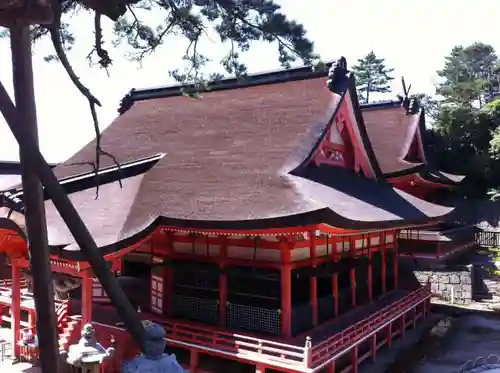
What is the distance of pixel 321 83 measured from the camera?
14359 mm

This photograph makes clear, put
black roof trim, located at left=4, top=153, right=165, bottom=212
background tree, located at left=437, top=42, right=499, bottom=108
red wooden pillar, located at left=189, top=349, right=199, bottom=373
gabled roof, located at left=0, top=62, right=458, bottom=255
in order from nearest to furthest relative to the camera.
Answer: gabled roof, located at left=0, top=62, right=458, bottom=255, red wooden pillar, located at left=189, top=349, right=199, bottom=373, black roof trim, located at left=4, top=153, right=165, bottom=212, background tree, located at left=437, top=42, right=499, bottom=108

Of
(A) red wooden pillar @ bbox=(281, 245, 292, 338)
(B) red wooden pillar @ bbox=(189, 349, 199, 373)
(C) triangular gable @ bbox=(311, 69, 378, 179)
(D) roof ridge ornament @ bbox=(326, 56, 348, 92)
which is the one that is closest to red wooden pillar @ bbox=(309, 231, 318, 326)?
(A) red wooden pillar @ bbox=(281, 245, 292, 338)

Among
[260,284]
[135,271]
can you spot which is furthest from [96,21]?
[135,271]

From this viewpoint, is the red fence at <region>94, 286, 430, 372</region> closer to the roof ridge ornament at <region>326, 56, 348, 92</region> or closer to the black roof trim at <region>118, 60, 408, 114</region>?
the black roof trim at <region>118, 60, 408, 114</region>

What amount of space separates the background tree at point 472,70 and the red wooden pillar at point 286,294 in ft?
121

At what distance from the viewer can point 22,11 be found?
10.9 feet

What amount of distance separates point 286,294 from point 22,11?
7928 millimetres

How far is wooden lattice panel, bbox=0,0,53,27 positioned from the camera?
332 centimetres

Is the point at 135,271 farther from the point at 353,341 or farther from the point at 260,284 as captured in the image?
the point at 353,341

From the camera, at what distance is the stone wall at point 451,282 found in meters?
20.4

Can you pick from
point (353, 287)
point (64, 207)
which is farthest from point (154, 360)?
point (353, 287)

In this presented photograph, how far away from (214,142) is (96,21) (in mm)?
8646

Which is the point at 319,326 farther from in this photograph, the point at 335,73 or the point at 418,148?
the point at 418,148

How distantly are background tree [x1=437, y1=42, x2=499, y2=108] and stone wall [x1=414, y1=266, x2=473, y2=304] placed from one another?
25.2m
